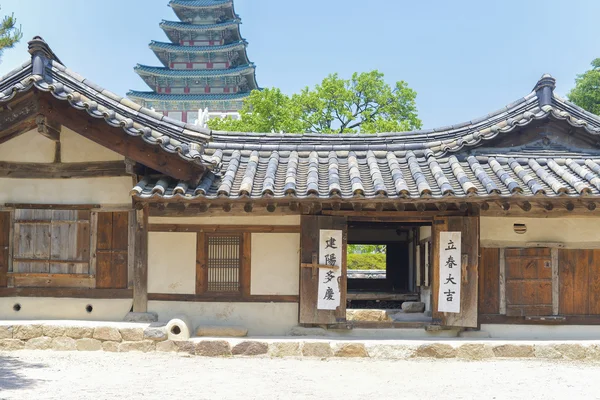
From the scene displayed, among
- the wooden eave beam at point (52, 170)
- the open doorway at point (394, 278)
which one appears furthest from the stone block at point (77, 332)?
the open doorway at point (394, 278)

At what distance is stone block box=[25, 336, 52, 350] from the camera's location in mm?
9867

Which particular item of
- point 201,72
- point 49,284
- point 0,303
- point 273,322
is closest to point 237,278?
point 273,322

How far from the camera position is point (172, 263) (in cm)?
1048

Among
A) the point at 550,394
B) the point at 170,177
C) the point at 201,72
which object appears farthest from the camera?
the point at 201,72

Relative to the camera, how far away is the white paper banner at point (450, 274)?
32.9ft

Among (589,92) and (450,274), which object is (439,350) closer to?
(450,274)

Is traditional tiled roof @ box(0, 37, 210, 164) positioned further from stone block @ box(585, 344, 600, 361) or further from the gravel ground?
stone block @ box(585, 344, 600, 361)

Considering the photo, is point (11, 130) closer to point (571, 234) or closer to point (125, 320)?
point (125, 320)

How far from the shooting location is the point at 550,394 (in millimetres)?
7441

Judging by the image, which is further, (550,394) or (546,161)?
(546,161)

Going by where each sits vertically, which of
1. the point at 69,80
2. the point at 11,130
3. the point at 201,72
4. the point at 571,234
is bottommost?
the point at 571,234

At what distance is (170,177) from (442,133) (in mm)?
5402

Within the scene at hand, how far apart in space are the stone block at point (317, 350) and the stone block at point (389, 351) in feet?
2.02

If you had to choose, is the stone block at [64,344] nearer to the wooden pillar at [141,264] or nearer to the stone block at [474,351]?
the wooden pillar at [141,264]
